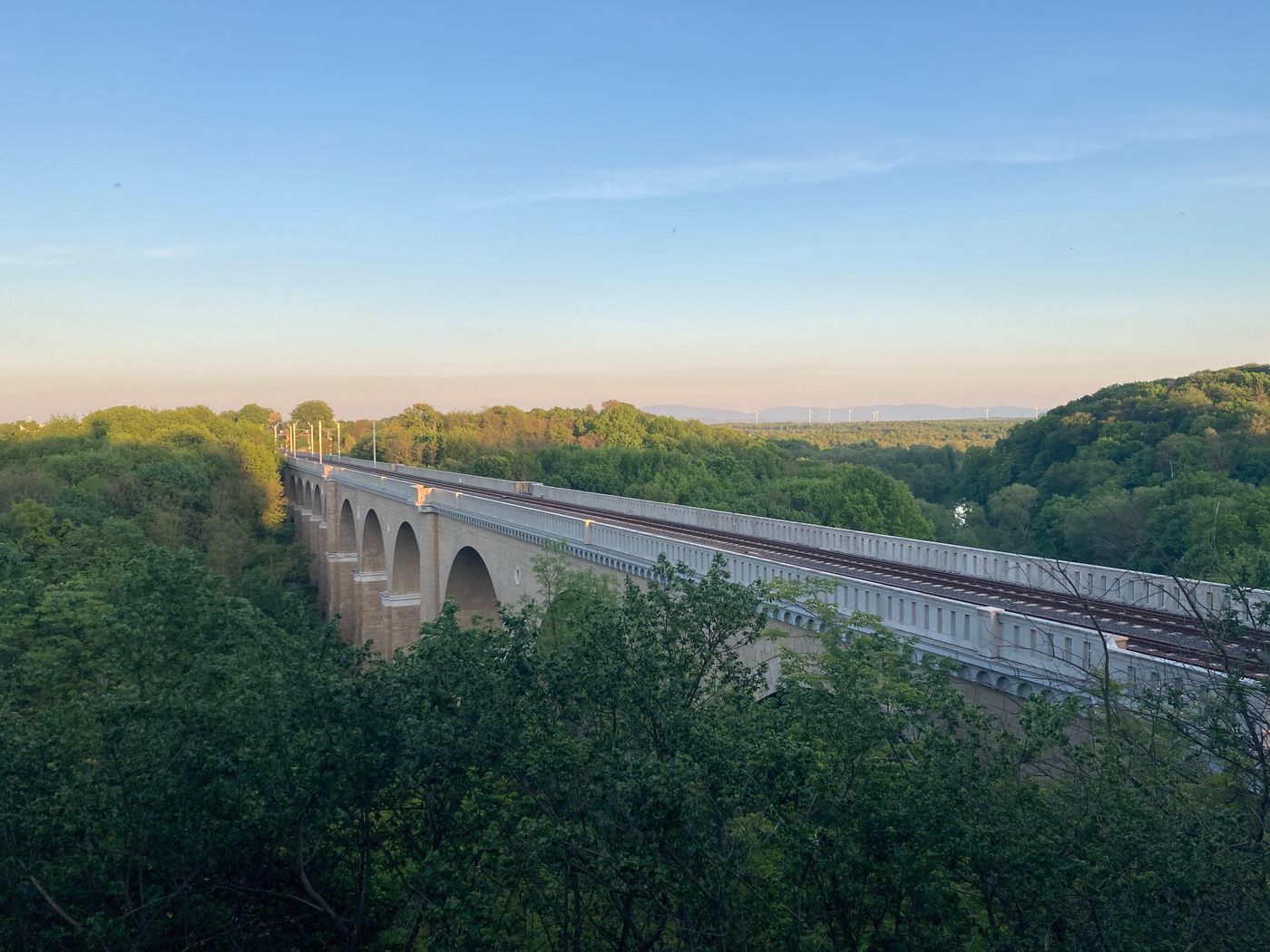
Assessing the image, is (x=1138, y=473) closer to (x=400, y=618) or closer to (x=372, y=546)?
(x=400, y=618)

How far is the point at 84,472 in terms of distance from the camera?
6944cm

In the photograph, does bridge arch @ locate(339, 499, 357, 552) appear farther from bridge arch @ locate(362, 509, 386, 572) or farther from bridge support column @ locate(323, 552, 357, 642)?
bridge arch @ locate(362, 509, 386, 572)

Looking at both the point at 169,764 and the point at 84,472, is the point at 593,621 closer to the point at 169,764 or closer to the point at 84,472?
the point at 169,764

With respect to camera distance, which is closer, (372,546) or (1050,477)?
(372,546)

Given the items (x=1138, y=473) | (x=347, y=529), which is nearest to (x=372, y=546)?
(x=347, y=529)

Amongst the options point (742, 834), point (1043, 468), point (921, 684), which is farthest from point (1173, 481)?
point (742, 834)

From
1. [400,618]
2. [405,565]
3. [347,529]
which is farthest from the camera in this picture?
[347,529]

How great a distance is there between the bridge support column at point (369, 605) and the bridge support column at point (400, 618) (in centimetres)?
362

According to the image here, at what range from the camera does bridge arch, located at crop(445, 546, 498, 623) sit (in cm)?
3666

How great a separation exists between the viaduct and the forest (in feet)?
2.17

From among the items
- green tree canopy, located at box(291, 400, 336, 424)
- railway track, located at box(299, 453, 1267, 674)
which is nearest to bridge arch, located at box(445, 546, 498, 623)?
railway track, located at box(299, 453, 1267, 674)

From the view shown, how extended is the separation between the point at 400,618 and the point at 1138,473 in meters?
48.1

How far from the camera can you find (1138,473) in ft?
209

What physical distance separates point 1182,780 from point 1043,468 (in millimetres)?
76697
